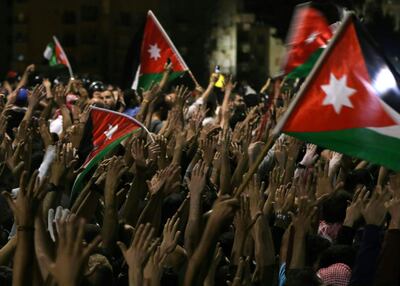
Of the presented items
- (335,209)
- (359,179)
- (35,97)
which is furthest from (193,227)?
(35,97)

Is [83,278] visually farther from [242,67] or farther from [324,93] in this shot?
[242,67]

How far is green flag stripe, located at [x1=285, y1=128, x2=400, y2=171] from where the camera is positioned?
6.72 m

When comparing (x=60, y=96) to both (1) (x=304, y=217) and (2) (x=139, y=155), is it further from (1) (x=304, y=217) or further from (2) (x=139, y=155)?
(1) (x=304, y=217)

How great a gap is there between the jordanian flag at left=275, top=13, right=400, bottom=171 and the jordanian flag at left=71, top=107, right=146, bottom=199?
2.45 m

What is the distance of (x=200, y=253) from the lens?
21.2 ft

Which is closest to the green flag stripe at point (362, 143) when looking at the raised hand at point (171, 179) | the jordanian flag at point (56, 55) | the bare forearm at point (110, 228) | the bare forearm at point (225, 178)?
the raised hand at point (171, 179)

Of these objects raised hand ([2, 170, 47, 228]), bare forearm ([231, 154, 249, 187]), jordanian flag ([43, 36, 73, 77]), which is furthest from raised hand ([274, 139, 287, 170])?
jordanian flag ([43, 36, 73, 77])

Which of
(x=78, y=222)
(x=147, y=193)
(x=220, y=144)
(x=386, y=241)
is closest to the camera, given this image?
(x=78, y=222)

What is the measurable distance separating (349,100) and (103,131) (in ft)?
10.0

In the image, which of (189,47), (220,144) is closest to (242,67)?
(189,47)

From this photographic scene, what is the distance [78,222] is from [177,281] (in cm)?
126

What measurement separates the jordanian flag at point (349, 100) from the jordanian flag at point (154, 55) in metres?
7.74

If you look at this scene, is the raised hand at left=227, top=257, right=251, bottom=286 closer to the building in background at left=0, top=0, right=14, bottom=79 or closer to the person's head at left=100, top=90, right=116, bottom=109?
the person's head at left=100, top=90, right=116, bottom=109

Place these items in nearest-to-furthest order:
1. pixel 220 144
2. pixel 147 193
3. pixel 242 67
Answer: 1. pixel 147 193
2. pixel 220 144
3. pixel 242 67
